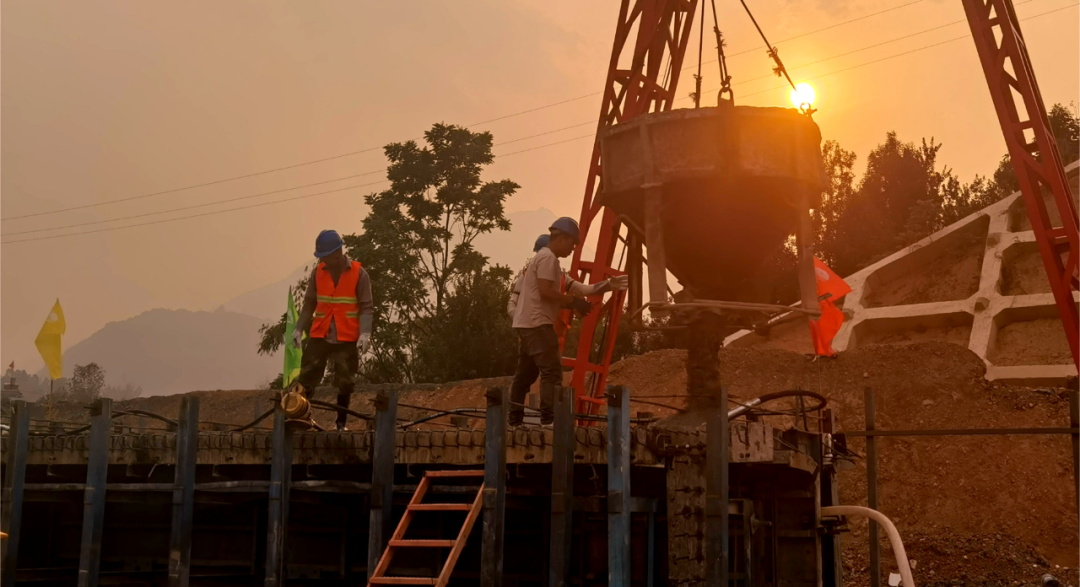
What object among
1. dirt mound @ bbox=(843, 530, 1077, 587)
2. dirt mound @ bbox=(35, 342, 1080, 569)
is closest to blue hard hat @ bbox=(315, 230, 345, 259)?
dirt mound @ bbox=(35, 342, 1080, 569)

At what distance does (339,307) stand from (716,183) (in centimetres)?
388

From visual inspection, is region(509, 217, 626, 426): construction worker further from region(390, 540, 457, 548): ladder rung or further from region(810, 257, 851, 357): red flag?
region(810, 257, 851, 357): red flag

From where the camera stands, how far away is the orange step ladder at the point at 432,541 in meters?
8.12

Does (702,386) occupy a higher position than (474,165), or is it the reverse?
(474,165)

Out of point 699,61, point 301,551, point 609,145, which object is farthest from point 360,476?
point 699,61

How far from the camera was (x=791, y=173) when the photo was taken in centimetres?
1043

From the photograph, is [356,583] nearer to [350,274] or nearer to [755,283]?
[350,274]

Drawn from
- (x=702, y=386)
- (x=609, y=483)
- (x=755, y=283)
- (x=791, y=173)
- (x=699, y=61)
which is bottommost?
(x=609, y=483)

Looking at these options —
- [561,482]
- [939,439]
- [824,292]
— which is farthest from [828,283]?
[939,439]

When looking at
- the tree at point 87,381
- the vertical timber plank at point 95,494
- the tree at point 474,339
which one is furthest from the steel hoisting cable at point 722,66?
the tree at point 87,381

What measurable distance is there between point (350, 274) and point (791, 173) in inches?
174

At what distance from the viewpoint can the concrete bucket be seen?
10305 mm

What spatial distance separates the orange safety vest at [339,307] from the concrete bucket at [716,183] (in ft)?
8.98

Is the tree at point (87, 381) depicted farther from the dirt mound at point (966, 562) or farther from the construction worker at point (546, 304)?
the construction worker at point (546, 304)
